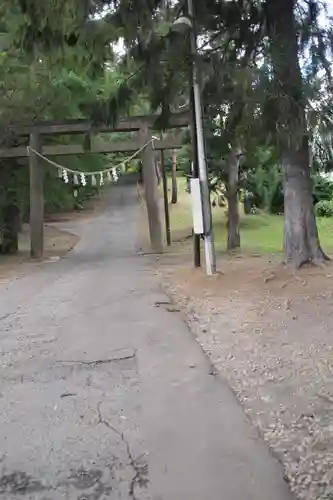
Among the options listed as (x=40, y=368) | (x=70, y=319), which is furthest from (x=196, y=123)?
(x=40, y=368)

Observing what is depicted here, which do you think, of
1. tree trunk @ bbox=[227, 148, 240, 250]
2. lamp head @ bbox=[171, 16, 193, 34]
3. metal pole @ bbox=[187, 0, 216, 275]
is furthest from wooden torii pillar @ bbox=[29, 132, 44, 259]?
lamp head @ bbox=[171, 16, 193, 34]

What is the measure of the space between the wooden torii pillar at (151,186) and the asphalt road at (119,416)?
11553 millimetres

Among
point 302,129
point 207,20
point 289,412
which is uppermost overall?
point 207,20

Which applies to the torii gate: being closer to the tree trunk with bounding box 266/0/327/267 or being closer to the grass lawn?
the grass lawn

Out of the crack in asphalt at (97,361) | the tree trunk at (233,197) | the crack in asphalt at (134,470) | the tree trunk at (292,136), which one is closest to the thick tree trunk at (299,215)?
the tree trunk at (292,136)

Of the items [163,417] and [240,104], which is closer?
[163,417]

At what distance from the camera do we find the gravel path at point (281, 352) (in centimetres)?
400

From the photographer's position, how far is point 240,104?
1024 cm

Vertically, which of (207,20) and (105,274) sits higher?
(207,20)

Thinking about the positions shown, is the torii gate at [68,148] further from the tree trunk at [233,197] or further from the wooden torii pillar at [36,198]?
the tree trunk at [233,197]

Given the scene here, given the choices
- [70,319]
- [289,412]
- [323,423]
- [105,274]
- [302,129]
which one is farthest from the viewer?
[105,274]

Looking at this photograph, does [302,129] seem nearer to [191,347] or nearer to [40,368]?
[191,347]

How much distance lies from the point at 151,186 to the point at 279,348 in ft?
48.9

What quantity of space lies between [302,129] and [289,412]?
612 cm
